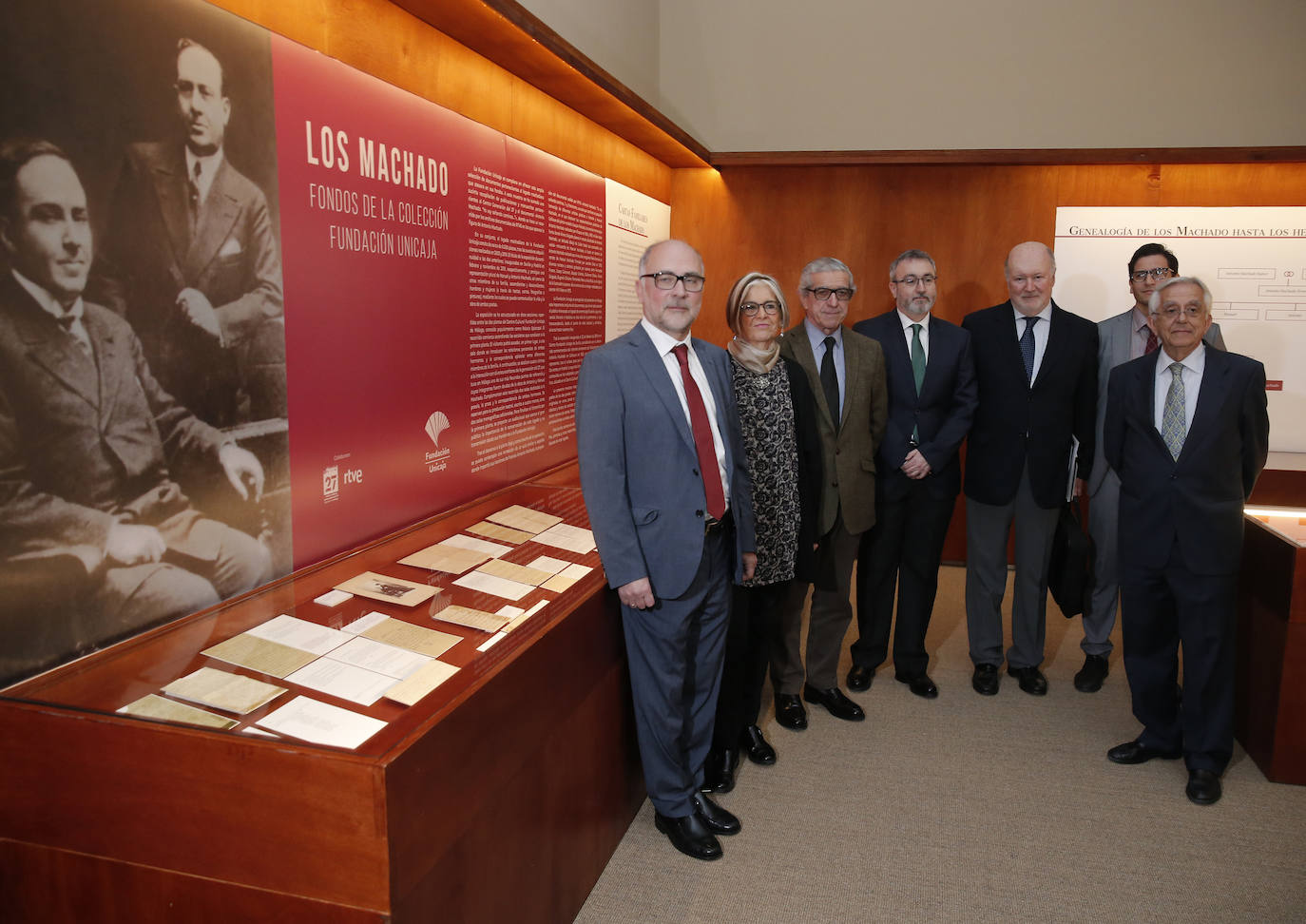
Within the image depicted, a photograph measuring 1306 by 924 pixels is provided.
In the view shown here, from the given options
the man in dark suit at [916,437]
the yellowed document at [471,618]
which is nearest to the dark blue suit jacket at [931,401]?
the man in dark suit at [916,437]

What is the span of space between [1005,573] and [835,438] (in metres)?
1.19

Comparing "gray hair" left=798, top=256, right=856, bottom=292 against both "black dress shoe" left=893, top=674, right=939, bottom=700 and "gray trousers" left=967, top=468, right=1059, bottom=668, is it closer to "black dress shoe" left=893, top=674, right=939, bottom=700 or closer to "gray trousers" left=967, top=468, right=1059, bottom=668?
"gray trousers" left=967, top=468, right=1059, bottom=668

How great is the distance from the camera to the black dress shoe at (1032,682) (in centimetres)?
407

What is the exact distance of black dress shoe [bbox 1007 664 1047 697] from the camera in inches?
160

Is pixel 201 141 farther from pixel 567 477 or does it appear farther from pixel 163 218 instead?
pixel 567 477

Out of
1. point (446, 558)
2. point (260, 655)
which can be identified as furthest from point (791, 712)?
point (260, 655)

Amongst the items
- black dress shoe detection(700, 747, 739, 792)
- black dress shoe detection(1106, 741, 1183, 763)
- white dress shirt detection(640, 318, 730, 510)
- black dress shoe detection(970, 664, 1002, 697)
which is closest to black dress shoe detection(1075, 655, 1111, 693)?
black dress shoe detection(970, 664, 1002, 697)

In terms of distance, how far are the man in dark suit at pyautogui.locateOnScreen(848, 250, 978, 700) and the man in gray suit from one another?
69 centimetres

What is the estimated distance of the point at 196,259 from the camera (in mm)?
2035

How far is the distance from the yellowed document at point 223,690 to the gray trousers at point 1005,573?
10.6ft

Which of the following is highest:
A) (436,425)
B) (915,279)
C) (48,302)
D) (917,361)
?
(915,279)

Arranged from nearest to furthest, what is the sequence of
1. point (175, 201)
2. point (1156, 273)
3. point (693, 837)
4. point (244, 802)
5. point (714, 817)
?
point (244, 802)
point (175, 201)
point (693, 837)
point (714, 817)
point (1156, 273)

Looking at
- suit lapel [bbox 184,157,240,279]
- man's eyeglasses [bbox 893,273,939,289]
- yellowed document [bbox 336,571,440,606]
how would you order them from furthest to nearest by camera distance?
man's eyeglasses [bbox 893,273,939,289] < yellowed document [bbox 336,571,440,606] < suit lapel [bbox 184,157,240,279]

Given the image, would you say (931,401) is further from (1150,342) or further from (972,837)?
(972,837)
